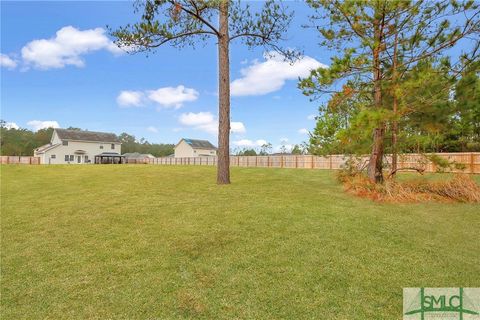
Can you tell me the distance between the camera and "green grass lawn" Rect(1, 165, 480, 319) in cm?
222

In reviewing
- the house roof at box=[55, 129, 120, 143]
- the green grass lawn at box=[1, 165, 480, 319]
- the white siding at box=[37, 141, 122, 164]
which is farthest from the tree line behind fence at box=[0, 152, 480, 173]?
the house roof at box=[55, 129, 120, 143]

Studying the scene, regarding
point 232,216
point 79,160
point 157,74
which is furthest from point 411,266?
point 79,160

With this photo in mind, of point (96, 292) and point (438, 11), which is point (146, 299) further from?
point (438, 11)

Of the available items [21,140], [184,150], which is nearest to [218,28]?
[184,150]

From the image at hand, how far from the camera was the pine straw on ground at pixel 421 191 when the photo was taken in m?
5.93

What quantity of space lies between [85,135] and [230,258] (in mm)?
38688

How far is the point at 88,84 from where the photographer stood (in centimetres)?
1630

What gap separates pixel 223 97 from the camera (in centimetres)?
748

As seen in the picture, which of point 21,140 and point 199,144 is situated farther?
point 21,140

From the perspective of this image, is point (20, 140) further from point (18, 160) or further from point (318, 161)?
point (318, 161)

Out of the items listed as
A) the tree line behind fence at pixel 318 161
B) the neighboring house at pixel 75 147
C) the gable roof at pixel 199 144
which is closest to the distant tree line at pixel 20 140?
the neighboring house at pixel 75 147

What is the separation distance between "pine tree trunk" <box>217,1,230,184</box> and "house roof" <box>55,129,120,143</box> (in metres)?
33.2

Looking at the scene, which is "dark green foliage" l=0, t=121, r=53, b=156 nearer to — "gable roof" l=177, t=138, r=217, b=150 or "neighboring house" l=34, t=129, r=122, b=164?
"neighboring house" l=34, t=129, r=122, b=164

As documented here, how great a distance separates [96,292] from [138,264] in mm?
514
